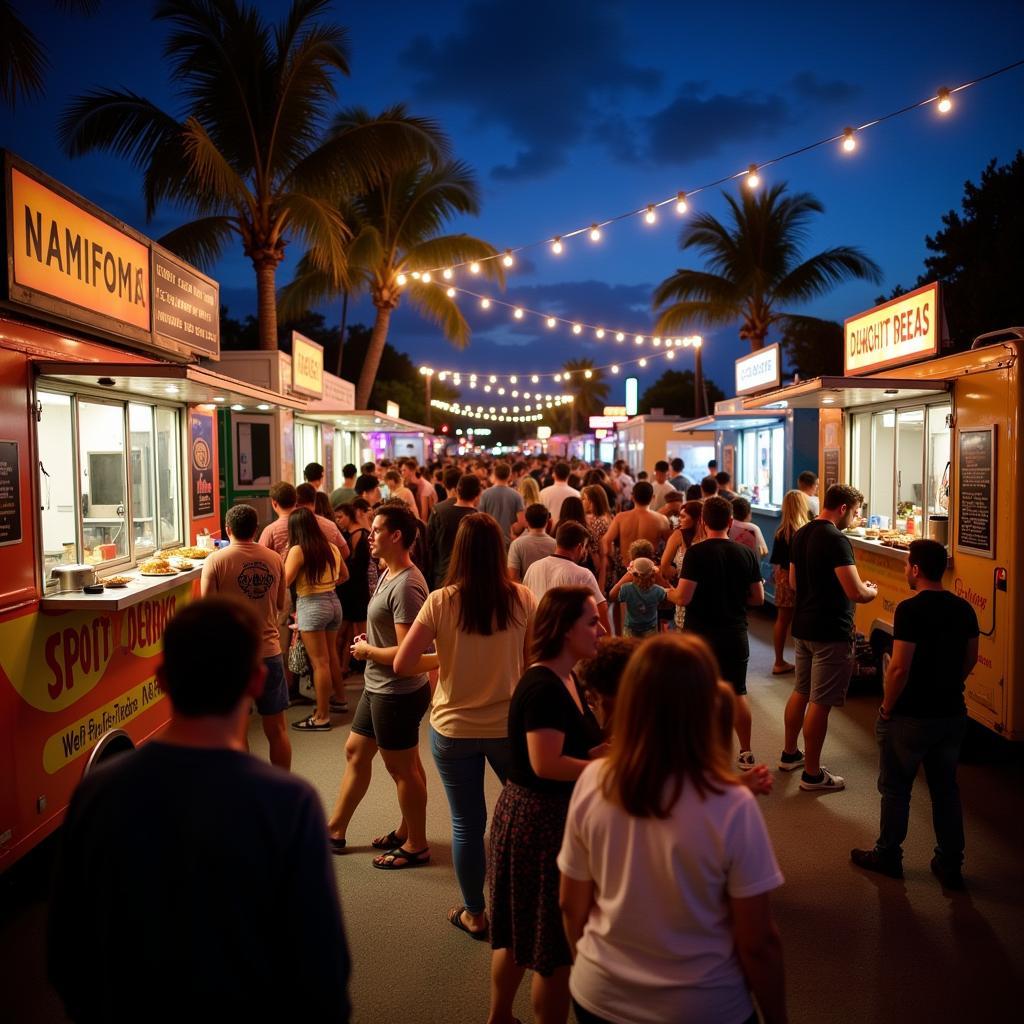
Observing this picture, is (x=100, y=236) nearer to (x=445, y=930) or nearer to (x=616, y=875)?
(x=445, y=930)

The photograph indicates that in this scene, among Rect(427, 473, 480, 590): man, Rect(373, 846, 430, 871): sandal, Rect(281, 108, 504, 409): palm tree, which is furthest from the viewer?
Rect(281, 108, 504, 409): palm tree

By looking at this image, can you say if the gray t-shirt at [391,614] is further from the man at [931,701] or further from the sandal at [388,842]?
the man at [931,701]

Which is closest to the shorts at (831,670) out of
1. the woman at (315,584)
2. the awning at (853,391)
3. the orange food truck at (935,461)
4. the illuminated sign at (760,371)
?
the orange food truck at (935,461)

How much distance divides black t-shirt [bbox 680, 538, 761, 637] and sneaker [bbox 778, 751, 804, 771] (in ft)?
4.10

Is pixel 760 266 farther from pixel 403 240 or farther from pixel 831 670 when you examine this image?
pixel 831 670

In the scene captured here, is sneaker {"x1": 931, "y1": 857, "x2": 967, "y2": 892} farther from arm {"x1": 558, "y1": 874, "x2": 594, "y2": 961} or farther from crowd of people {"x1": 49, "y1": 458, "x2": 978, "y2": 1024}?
arm {"x1": 558, "y1": 874, "x2": 594, "y2": 961}

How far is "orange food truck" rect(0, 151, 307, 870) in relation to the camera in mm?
4500

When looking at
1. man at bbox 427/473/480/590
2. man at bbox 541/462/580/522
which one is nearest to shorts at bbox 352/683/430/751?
man at bbox 427/473/480/590

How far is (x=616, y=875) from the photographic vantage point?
2.01 metres

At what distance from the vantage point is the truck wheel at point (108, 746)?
5.02 metres

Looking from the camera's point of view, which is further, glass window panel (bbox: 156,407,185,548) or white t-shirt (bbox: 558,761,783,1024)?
glass window panel (bbox: 156,407,185,548)

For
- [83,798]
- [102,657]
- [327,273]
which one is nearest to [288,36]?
[327,273]

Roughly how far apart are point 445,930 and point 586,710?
5.56 ft

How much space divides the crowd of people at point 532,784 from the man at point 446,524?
3162mm
